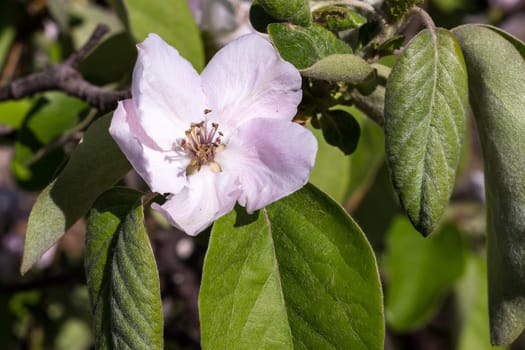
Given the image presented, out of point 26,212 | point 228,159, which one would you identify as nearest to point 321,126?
point 228,159

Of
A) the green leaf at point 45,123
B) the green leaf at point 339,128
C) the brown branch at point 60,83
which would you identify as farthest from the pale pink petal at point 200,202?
the green leaf at point 45,123

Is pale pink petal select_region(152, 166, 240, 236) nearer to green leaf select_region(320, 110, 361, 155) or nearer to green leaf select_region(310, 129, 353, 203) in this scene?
green leaf select_region(320, 110, 361, 155)

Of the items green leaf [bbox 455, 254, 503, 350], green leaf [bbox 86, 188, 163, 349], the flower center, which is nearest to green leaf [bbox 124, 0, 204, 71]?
the flower center

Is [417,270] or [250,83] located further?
[417,270]

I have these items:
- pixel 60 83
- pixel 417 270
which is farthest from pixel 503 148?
pixel 417 270

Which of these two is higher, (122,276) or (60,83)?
(122,276)

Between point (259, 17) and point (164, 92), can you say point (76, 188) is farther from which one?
point (259, 17)
